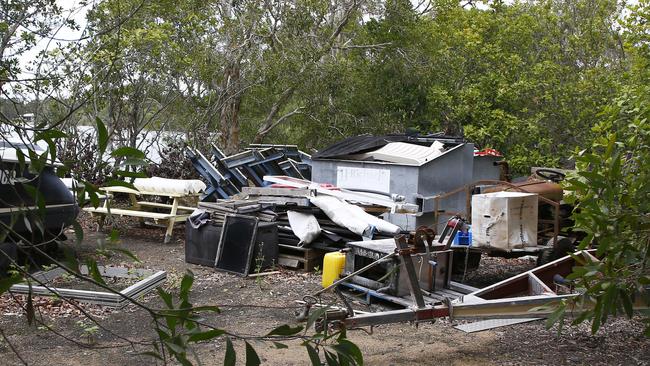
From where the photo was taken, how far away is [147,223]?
43.3 feet

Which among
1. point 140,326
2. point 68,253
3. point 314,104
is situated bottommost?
point 140,326

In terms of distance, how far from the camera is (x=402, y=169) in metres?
11.2

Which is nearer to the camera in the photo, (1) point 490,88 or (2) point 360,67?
(1) point 490,88

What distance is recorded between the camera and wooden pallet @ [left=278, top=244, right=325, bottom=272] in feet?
31.9

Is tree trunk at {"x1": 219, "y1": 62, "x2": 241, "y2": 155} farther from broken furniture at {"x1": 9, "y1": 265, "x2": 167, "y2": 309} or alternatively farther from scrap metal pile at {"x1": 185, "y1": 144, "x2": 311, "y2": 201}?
broken furniture at {"x1": 9, "y1": 265, "x2": 167, "y2": 309}

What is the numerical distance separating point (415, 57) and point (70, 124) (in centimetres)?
→ 900

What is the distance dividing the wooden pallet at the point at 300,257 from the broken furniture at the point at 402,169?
5.87 feet

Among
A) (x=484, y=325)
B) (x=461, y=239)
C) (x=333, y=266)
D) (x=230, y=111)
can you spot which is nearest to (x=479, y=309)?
(x=484, y=325)

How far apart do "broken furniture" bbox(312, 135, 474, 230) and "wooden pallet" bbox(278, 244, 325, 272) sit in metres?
1.79

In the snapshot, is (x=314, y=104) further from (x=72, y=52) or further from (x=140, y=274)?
(x=140, y=274)

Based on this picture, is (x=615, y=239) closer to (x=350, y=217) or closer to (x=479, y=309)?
(x=479, y=309)

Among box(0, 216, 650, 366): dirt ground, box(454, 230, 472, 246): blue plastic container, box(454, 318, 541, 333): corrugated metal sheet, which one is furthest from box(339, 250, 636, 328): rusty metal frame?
box(454, 230, 472, 246): blue plastic container

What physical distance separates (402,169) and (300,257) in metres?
2.44

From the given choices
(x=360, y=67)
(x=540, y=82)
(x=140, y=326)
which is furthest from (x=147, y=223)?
(x=540, y=82)
